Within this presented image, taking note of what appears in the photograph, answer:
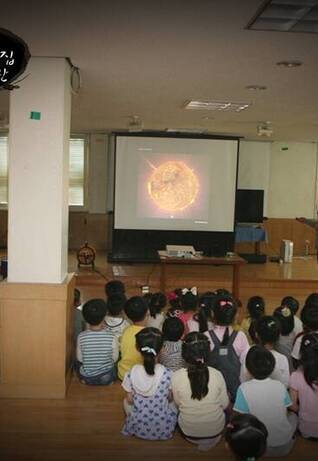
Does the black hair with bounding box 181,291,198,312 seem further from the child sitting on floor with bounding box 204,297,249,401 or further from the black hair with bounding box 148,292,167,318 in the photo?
the child sitting on floor with bounding box 204,297,249,401

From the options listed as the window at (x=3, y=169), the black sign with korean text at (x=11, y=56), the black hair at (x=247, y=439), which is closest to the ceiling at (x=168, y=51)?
the black sign with korean text at (x=11, y=56)

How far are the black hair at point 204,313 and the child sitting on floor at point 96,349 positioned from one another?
656 mm

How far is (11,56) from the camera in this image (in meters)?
2.52

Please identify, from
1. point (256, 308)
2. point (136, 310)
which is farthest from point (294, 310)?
point (136, 310)

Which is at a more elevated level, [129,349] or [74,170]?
[74,170]

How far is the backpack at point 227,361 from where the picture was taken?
3666mm

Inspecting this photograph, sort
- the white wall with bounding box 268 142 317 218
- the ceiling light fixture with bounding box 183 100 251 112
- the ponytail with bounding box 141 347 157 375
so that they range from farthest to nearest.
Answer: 1. the white wall with bounding box 268 142 317 218
2. the ceiling light fixture with bounding box 183 100 251 112
3. the ponytail with bounding box 141 347 157 375

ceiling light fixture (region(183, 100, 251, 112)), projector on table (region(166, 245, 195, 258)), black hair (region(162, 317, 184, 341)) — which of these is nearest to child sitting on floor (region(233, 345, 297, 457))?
black hair (region(162, 317, 184, 341))

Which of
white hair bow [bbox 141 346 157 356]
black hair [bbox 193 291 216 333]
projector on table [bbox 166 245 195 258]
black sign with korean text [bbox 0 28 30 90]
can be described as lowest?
black hair [bbox 193 291 216 333]

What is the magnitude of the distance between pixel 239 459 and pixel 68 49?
111 inches

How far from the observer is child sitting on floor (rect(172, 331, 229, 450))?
306 cm

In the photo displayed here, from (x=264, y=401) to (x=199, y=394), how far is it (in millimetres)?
366

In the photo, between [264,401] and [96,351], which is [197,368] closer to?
[264,401]

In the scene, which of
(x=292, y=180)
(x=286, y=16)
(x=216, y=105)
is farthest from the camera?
(x=292, y=180)
